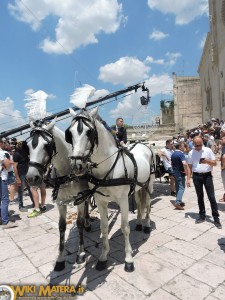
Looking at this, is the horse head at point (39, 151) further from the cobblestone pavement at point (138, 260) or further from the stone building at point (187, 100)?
the stone building at point (187, 100)

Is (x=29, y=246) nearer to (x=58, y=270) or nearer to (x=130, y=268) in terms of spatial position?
(x=58, y=270)

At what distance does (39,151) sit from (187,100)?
4677 centimetres

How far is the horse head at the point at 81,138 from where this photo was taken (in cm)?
254

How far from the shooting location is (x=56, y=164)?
11.0 ft

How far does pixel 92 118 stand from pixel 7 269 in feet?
8.97

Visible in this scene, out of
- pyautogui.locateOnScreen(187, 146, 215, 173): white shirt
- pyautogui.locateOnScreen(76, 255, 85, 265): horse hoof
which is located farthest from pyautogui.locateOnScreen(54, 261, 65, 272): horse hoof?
pyautogui.locateOnScreen(187, 146, 215, 173): white shirt

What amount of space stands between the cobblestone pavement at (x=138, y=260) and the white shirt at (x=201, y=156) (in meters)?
1.15

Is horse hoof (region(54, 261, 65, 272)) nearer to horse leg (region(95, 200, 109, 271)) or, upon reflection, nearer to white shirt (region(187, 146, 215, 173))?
horse leg (region(95, 200, 109, 271))

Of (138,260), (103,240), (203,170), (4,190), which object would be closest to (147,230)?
(138,260)

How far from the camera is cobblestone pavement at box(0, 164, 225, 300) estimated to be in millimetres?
2906

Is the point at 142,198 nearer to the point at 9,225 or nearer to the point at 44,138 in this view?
the point at 44,138

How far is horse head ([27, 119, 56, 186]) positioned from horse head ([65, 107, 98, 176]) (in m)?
0.29

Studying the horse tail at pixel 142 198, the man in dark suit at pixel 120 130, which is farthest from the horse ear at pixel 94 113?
Answer: the man in dark suit at pixel 120 130

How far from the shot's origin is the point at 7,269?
3.58 metres
